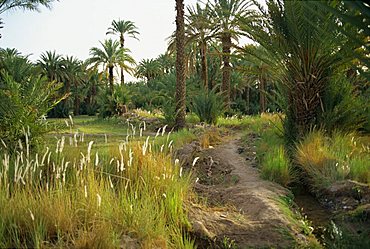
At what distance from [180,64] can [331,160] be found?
10.2 meters

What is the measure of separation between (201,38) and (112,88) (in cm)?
1029

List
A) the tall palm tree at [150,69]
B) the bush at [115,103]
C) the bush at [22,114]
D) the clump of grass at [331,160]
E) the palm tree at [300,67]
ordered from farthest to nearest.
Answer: the tall palm tree at [150,69] → the bush at [115,103] → the palm tree at [300,67] → the bush at [22,114] → the clump of grass at [331,160]

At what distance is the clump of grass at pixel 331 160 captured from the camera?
6156 millimetres

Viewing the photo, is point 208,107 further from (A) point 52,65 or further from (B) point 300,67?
(A) point 52,65

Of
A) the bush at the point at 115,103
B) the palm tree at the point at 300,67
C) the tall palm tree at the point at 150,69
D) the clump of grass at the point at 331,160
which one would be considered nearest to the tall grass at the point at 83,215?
the clump of grass at the point at 331,160

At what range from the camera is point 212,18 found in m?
22.7

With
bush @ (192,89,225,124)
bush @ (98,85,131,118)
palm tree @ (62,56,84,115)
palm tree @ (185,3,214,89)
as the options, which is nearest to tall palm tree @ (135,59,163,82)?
palm tree @ (62,56,84,115)

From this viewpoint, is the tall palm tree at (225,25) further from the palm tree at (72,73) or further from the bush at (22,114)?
the palm tree at (72,73)

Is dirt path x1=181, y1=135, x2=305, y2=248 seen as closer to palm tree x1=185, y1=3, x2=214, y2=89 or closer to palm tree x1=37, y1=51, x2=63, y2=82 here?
palm tree x1=185, y1=3, x2=214, y2=89

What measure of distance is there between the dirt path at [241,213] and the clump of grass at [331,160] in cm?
77

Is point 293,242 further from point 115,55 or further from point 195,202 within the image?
point 115,55

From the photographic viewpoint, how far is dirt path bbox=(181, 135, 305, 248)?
4.14 m

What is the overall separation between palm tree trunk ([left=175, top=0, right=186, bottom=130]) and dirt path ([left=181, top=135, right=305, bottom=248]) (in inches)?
337

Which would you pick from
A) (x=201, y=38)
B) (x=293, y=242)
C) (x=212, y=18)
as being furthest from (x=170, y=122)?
(x=293, y=242)
